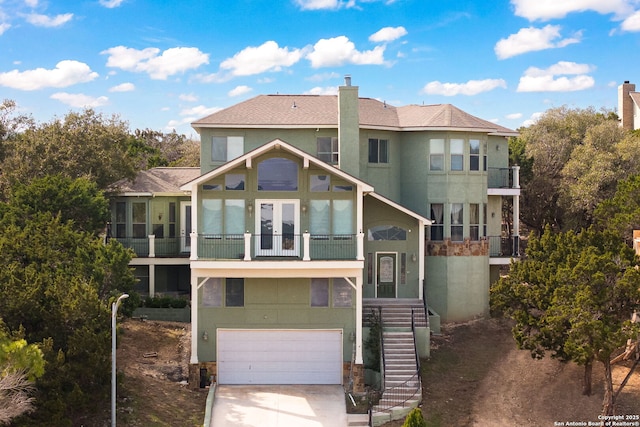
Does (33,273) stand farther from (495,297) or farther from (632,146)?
(632,146)

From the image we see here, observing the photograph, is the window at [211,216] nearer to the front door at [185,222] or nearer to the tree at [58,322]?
the tree at [58,322]

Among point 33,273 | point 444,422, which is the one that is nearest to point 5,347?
point 33,273

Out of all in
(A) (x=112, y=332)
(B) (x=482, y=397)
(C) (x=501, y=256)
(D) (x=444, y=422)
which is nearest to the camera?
(A) (x=112, y=332)

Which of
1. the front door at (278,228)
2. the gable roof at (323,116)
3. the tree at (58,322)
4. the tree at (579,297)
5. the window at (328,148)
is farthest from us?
the window at (328,148)

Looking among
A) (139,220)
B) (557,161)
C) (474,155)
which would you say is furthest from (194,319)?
(557,161)

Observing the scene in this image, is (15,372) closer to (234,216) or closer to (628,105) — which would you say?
(234,216)

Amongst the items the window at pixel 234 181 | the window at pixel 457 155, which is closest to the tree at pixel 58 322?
the window at pixel 234 181
